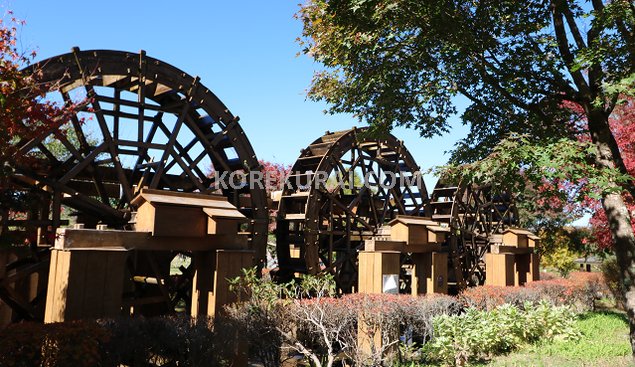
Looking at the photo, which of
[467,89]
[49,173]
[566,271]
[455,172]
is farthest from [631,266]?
[566,271]

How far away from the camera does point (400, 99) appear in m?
8.45

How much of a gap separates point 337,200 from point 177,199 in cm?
586

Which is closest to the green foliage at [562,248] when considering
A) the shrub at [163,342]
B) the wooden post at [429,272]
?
the wooden post at [429,272]

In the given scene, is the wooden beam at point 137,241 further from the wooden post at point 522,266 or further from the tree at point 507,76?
the wooden post at point 522,266

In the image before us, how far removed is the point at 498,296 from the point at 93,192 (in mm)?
8777

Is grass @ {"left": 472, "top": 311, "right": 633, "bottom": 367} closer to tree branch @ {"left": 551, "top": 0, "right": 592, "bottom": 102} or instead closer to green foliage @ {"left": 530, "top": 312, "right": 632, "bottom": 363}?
green foliage @ {"left": 530, "top": 312, "right": 632, "bottom": 363}

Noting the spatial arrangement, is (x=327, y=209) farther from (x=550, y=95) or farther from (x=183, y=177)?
(x=550, y=95)

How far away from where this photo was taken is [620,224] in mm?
7117

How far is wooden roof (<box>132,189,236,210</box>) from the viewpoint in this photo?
6.51 meters

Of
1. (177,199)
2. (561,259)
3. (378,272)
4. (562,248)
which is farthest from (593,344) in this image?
(562,248)

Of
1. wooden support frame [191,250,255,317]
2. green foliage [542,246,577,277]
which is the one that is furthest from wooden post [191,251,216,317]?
green foliage [542,246,577,277]

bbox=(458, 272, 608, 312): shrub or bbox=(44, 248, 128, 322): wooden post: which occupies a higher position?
bbox=(44, 248, 128, 322): wooden post

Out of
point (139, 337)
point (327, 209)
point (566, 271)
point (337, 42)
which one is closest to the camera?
point (139, 337)

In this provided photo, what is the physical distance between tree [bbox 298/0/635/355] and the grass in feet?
2.12
